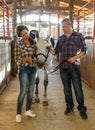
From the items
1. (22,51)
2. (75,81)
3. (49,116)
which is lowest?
(49,116)

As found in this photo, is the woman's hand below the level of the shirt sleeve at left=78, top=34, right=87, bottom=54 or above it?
below

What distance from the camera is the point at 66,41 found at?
157 inches

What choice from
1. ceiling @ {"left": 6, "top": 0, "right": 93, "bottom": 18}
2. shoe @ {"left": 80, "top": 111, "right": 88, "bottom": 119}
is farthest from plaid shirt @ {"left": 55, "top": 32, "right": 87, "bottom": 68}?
ceiling @ {"left": 6, "top": 0, "right": 93, "bottom": 18}

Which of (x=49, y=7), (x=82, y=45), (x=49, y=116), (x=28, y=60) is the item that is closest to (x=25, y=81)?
(x=28, y=60)

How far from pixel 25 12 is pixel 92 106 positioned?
45.4 feet

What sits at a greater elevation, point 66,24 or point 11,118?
point 66,24

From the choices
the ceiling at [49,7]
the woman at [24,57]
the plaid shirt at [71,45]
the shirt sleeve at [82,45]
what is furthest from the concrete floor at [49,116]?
the ceiling at [49,7]

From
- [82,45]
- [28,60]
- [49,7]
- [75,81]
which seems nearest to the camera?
[28,60]

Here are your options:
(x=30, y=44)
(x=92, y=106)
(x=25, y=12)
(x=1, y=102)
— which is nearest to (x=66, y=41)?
(x=30, y=44)

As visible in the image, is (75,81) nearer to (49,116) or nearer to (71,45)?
(71,45)

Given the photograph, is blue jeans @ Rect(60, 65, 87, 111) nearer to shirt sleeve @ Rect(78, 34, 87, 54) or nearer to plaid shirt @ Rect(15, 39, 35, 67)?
shirt sleeve @ Rect(78, 34, 87, 54)

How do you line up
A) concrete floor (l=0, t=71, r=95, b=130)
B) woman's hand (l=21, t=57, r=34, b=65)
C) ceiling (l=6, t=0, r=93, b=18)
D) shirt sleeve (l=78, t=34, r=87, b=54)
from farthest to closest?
ceiling (l=6, t=0, r=93, b=18), shirt sleeve (l=78, t=34, r=87, b=54), woman's hand (l=21, t=57, r=34, b=65), concrete floor (l=0, t=71, r=95, b=130)

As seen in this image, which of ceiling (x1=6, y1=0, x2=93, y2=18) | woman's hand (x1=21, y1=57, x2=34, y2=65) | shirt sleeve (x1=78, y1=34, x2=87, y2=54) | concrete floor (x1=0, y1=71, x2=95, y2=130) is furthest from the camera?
ceiling (x1=6, y1=0, x2=93, y2=18)

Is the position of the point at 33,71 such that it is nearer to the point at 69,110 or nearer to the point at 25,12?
the point at 69,110
